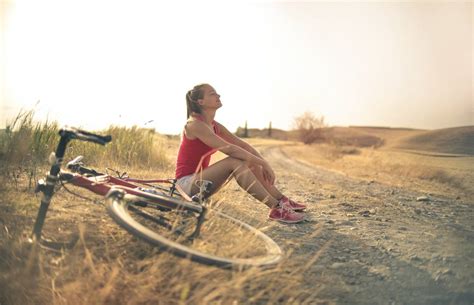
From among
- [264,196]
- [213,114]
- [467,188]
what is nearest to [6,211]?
[213,114]

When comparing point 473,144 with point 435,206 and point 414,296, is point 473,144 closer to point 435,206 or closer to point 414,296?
point 435,206

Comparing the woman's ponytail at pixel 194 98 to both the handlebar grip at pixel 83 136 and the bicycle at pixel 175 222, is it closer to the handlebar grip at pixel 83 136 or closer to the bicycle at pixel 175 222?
the bicycle at pixel 175 222

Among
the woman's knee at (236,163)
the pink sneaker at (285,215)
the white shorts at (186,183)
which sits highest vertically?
the woman's knee at (236,163)

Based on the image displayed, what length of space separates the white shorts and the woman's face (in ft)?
2.14

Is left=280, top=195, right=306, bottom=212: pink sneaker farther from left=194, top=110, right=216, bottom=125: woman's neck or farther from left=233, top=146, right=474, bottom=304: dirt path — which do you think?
left=194, top=110, right=216, bottom=125: woman's neck

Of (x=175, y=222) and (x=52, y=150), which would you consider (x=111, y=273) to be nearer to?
(x=175, y=222)

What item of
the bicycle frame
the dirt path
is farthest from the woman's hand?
the bicycle frame

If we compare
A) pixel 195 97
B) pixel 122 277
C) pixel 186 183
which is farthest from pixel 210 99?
pixel 122 277

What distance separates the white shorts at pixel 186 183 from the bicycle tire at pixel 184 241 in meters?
0.84

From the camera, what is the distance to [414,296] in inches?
105

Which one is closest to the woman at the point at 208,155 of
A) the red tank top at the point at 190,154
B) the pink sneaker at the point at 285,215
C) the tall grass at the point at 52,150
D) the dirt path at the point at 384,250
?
the red tank top at the point at 190,154

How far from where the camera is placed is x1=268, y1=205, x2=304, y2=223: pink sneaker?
4.12 meters

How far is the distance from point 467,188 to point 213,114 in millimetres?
6216

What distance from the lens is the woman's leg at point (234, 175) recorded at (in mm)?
3846
